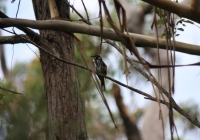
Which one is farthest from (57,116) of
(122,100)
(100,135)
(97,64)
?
(100,135)

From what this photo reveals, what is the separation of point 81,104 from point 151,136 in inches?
268

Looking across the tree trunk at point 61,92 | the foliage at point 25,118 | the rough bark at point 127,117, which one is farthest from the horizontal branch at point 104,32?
the rough bark at point 127,117

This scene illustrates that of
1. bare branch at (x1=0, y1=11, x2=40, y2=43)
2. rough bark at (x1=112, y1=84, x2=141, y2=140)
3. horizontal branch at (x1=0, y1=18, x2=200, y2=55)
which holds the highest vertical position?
bare branch at (x1=0, y1=11, x2=40, y2=43)

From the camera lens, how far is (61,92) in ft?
9.10

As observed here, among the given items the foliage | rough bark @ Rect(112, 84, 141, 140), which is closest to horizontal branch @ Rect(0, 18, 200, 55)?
the foliage

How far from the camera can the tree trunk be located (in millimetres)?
2717

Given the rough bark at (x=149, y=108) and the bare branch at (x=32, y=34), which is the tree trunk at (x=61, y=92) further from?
the rough bark at (x=149, y=108)

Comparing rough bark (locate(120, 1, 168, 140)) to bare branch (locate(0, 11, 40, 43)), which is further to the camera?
rough bark (locate(120, 1, 168, 140))

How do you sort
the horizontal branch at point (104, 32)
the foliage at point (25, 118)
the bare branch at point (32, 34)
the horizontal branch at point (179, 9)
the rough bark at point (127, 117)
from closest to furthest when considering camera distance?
the horizontal branch at point (179, 9), the horizontal branch at point (104, 32), the foliage at point (25, 118), the bare branch at point (32, 34), the rough bark at point (127, 117)

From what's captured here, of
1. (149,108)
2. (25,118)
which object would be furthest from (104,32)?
(149,108)

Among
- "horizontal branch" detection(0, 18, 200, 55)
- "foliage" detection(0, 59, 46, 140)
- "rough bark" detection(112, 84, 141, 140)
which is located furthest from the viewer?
"rough bark" detection(112, 84, 141, 140)

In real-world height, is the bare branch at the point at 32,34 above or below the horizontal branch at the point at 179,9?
above

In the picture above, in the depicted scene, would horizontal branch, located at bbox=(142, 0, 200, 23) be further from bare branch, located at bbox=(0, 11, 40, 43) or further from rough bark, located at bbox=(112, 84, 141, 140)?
rough bark, located at bbox=(112, 84, 141, 140)

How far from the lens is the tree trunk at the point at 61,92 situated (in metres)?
2.72
